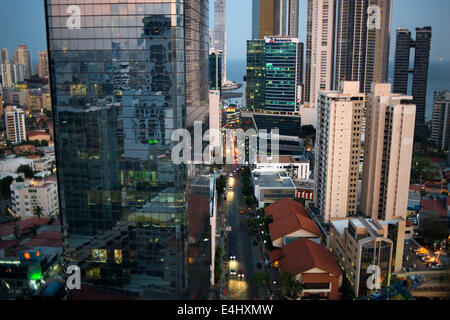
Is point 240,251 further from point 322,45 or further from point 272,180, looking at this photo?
point 322,45

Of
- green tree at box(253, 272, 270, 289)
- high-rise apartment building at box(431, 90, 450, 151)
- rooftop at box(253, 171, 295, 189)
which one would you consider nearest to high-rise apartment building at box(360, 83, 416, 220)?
rooftop at box(253, 171, 295, 189)

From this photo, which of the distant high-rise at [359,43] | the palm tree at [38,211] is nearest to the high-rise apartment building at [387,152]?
the palm tree at [38,211]

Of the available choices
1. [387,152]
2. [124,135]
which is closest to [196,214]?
[124,135]

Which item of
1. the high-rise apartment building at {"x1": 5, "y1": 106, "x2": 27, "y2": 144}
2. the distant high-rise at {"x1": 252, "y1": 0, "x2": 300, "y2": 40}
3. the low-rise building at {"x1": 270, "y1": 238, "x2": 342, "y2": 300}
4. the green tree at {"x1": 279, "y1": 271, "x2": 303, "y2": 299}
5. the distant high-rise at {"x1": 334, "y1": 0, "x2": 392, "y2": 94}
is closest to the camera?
the green tree at {"x1": 279, "y1": 271, "x2": 303, "y2": 299}

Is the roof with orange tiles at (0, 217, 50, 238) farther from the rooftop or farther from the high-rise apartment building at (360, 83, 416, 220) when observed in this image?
the high-rise apartment building at (360, 83, 416, 220)

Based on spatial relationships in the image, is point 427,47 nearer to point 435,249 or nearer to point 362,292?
point 435,249

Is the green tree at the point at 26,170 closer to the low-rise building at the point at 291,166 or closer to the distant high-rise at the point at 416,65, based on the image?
the low-rise building at the point at 291,166
